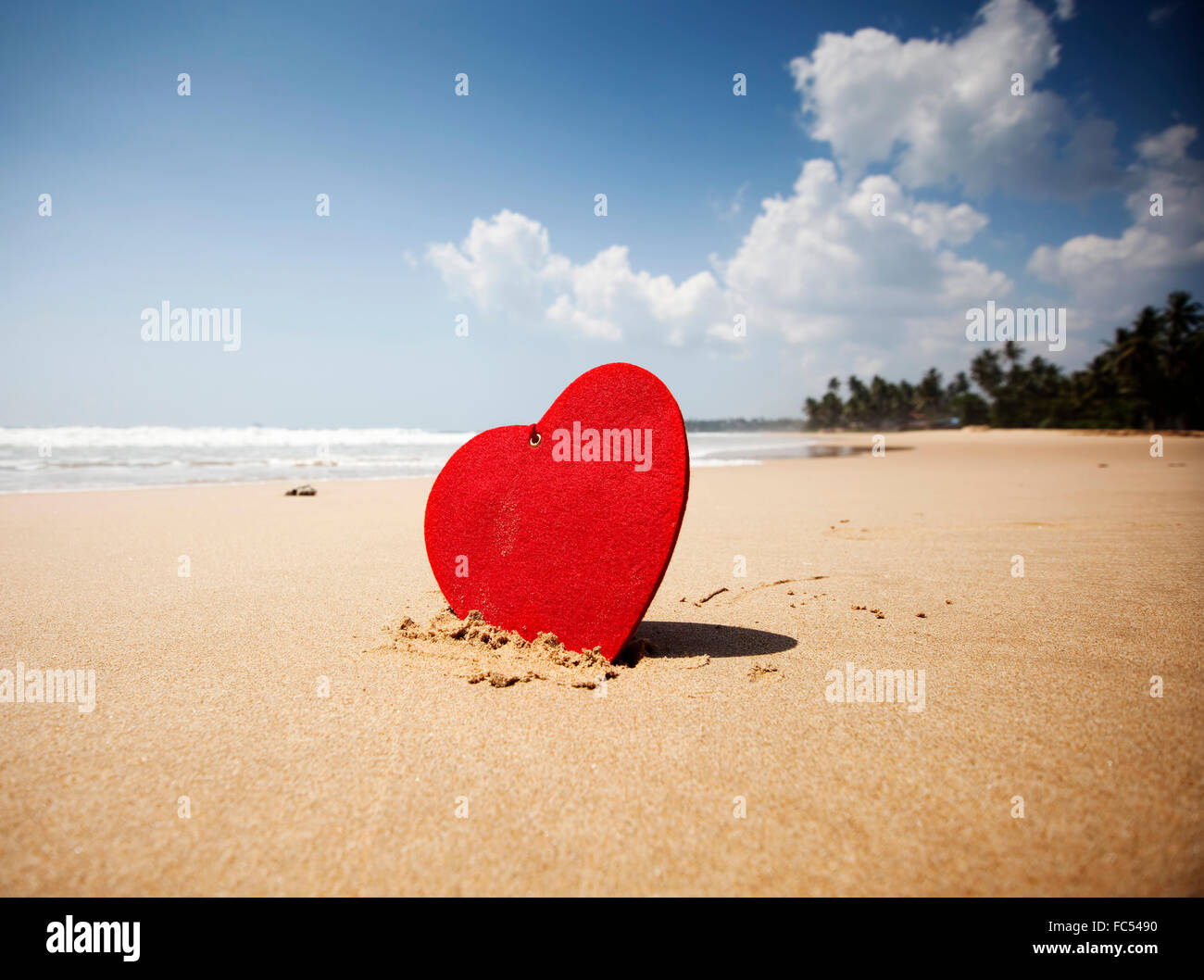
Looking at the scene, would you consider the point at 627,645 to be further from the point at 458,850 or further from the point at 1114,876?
the point at 1114,876

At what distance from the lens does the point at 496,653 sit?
300 cm

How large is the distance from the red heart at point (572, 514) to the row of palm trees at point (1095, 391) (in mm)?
58356

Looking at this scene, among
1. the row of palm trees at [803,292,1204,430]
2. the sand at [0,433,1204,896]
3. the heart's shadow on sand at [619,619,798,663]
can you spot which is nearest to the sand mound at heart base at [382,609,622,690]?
the sand at [0,433,1204,896]

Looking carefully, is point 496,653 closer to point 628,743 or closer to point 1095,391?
point 628,743

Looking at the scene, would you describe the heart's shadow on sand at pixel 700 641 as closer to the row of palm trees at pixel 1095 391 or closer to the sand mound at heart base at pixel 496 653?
the sand mound at heart base at pixel 496 653

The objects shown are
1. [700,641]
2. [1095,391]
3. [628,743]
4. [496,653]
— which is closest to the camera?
[628,743]

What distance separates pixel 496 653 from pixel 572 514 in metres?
0.80

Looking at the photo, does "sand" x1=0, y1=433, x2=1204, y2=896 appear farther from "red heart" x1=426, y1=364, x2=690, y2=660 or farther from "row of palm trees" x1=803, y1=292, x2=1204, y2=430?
"row of palm trees" x1=803, y1=292, x2=1204, y2=430

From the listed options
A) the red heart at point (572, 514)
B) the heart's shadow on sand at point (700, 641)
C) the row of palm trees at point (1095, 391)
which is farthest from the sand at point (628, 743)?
the row of palm trees at point (1095, 391)

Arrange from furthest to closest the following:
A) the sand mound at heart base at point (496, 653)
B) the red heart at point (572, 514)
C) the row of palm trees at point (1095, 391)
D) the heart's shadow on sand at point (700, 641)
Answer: the row of palm trees at point (1095, 391) → the heart's shadow on sand at point (700, 641) → the red heart at point (572, 514) → the sand mound at heart base at point (496, 653)

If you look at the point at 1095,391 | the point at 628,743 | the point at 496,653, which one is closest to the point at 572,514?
the point at 496,653

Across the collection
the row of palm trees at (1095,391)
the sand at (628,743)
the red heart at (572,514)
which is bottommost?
the sand at (628,743)

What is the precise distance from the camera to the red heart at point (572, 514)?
2914mm
